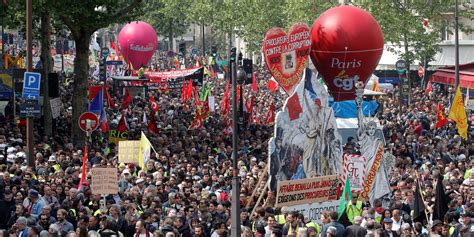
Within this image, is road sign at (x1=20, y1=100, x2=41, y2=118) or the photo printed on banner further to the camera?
road sign at (x1=20, y1=100, x2=41, y2=118)

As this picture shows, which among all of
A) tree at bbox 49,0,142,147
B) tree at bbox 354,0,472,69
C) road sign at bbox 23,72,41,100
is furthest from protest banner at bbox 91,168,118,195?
tree at bbox 354,0,472,69

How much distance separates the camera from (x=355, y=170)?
79.3 feet

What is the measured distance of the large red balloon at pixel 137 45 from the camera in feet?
242

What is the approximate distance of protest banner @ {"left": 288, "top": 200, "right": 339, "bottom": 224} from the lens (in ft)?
68.7

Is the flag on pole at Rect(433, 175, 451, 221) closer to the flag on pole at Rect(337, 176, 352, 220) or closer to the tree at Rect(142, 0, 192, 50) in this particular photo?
the flag on pole at Rect(337, 176, 352, 220)

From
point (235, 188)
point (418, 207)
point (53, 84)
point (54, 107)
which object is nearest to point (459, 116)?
point (54, 107)

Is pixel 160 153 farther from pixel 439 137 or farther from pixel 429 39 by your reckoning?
pixel 429 39

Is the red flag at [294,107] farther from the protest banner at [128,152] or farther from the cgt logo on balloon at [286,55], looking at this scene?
the protest banner at [128,152]

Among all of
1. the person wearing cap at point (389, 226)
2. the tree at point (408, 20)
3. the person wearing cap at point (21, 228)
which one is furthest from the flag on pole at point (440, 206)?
the tree at point (408, 20)

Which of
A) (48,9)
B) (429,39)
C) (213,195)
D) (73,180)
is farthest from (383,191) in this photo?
(429,39)

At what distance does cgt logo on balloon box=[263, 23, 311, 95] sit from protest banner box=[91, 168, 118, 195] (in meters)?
4.90

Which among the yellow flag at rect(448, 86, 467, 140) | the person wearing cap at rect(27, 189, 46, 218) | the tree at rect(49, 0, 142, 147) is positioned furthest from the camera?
the tree at rect(49, 0, 142, 147)

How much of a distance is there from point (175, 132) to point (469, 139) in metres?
8.77

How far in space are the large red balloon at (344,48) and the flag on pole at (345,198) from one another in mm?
11644
